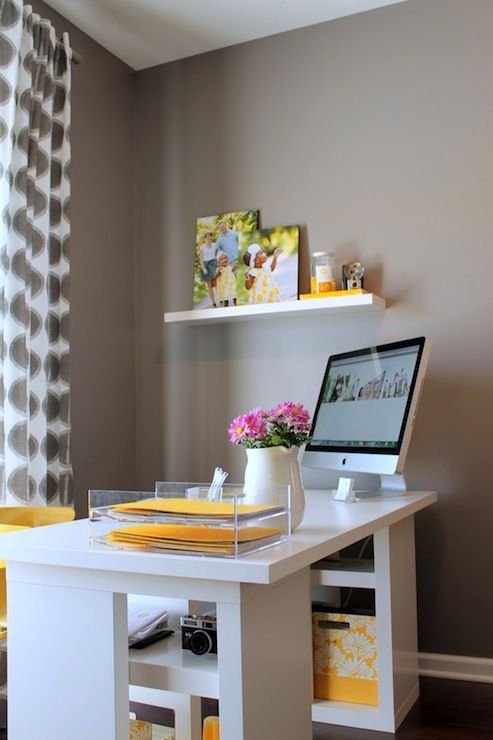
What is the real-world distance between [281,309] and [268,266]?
265 mm

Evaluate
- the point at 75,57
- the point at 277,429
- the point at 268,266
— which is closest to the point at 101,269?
the point at 268,266

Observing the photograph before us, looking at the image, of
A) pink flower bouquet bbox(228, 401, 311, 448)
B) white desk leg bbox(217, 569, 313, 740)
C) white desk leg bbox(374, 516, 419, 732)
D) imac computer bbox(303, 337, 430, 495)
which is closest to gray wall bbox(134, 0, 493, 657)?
imac computer bbox(303, 337, 430, 495)

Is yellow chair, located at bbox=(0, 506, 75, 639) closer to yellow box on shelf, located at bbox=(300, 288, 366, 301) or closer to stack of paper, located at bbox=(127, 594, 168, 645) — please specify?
stack of paper, located at bbox=(127, 594, 168, 645)

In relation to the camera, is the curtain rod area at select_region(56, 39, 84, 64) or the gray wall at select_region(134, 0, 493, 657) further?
the curtain rod area at select_region(56, 39, 84, 64)

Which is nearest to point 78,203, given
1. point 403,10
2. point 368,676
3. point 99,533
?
point 403,10

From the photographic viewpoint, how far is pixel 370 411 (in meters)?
2.49

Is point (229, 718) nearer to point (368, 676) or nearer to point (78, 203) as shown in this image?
point (368, 676)

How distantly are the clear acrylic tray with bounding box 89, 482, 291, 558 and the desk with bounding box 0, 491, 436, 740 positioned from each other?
0.03 m

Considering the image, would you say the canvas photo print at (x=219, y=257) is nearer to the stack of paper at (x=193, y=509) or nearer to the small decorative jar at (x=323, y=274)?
the small decorative jar at (x=323, y=274)

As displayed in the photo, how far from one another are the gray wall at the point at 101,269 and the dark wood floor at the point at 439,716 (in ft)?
3.65

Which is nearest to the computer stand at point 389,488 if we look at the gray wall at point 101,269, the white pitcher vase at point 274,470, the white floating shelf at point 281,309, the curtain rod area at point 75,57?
the white floating shelf at point 281,309

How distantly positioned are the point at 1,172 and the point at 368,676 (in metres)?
2.05

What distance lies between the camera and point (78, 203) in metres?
3.05

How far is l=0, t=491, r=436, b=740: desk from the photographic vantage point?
130 cm
